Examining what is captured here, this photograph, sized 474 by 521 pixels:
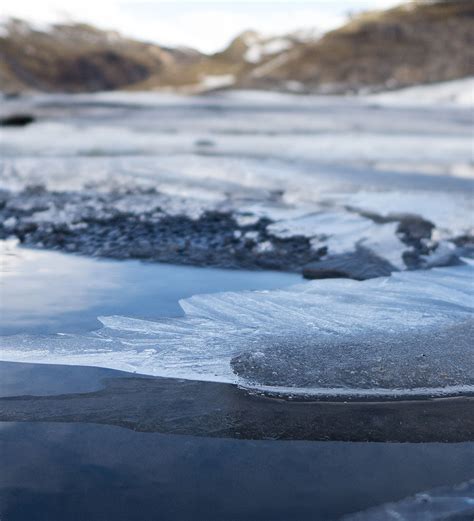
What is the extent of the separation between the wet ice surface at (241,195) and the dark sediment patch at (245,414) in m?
1.59

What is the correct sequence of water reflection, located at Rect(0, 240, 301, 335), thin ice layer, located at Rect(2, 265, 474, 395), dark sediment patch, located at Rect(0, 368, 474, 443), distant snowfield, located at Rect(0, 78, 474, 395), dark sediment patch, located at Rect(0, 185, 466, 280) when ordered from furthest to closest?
dark sediment patch, located at Rect(0, 185, 466, 280) < water reflection, located at Rect(0, 240, 301, 335) < distant snowfield, located at Rect(0, 78, 474, 395) < thin ice layer, located at Rect(2, 265, 474, 395) < dark sediment patch, located at Rect(0, 368, 474, 443)

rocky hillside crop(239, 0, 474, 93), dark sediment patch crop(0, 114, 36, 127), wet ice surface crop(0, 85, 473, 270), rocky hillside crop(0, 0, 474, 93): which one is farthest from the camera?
rocky hillside crop(0, 0, 474, 93)

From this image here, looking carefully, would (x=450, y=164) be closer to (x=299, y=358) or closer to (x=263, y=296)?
(x=263, y=296)

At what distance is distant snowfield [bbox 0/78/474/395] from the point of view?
2162mm

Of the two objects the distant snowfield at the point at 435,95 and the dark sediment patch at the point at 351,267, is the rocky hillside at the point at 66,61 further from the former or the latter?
the dark sediment patch at the point at 351,267

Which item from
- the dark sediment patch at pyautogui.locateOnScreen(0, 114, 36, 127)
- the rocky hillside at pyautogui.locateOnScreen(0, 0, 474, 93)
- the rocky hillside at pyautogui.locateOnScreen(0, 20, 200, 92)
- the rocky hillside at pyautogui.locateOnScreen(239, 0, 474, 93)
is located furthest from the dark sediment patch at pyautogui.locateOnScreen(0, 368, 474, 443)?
the rocky hillside at pyautogui.locateOnScreen(0, 20, 200, 92)

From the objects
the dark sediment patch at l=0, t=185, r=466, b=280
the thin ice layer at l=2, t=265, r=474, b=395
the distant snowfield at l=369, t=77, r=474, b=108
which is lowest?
the thin ice layer at l=2, t=265, r=474, b=395

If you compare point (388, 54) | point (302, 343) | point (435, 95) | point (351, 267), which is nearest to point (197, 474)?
point (302, 343)

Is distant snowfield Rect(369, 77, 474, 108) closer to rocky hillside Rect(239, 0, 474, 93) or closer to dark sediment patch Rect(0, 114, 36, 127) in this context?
rocky hillside Rect(239, 0, 474, 93)

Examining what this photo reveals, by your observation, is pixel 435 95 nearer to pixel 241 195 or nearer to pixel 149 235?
pixel 241 195

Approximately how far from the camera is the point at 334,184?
246 inches

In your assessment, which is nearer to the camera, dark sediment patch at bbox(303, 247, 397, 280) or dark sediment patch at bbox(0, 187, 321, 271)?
dark sediment patch at bbox(303, 247, 397, 280)

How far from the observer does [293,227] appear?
4262 mm

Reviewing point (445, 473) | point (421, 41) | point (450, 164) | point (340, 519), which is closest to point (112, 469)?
point (340, 519)
